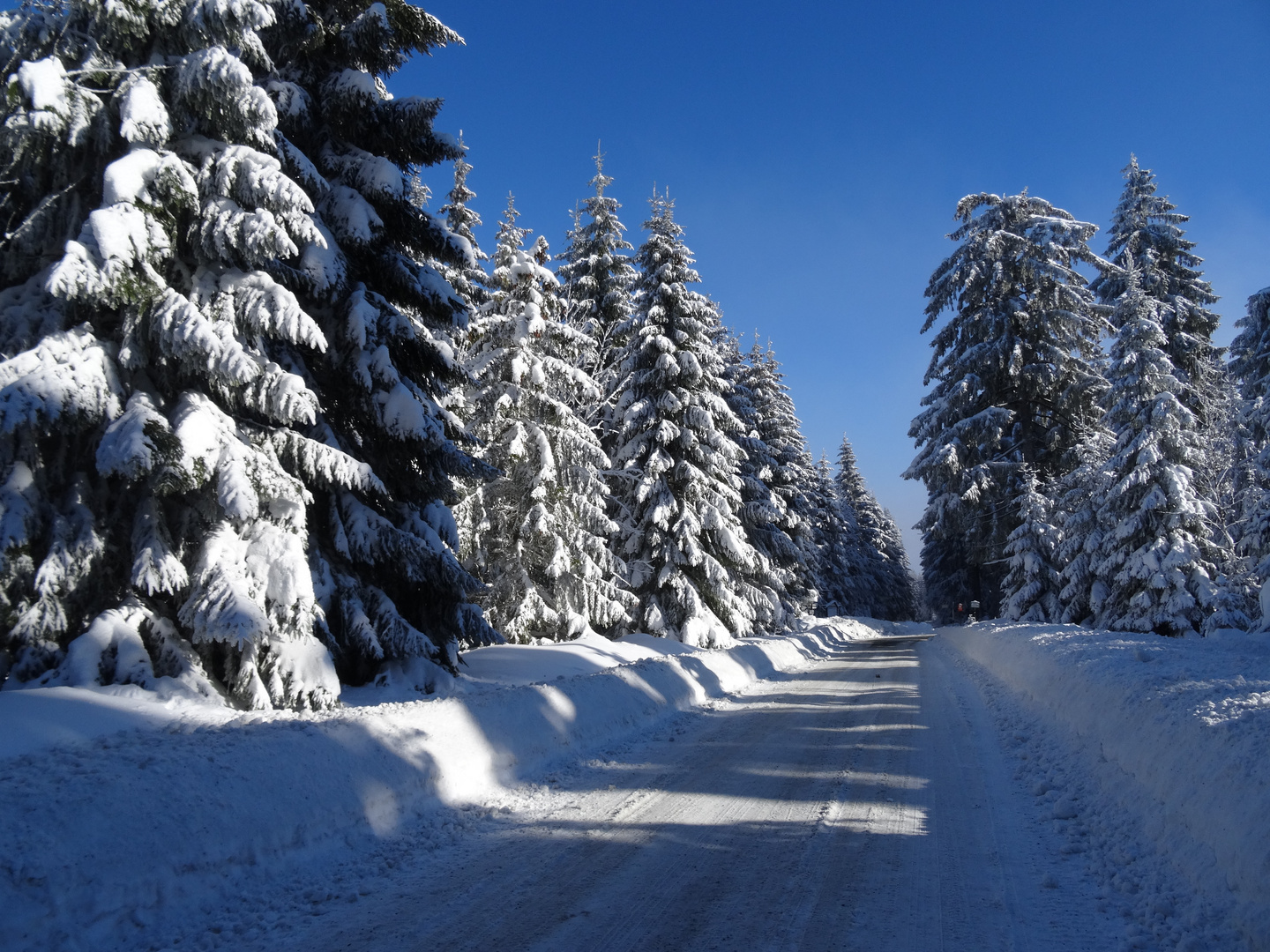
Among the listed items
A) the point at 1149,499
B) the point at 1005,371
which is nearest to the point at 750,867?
the point at 1149,499

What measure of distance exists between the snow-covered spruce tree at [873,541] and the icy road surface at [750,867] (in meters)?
52.3

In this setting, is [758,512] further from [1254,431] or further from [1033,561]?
[1254,431]

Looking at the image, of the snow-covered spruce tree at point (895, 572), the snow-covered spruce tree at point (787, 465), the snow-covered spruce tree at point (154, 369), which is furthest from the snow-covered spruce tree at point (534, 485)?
the snow-covered spruce tree at point (895, 572)

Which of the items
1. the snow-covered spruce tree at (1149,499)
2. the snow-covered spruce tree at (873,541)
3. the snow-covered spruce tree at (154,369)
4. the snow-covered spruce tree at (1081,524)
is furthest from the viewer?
the snow-covered spruce tree at (873,541)

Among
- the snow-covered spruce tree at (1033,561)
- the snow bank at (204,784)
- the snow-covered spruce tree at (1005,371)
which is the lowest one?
the snow bank at (204,784)

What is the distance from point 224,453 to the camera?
7.15m

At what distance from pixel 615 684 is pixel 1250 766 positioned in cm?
703

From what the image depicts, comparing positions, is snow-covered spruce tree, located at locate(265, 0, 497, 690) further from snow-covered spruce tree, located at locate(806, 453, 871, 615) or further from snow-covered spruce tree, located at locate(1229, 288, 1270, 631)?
snow-covered spruce tree, located at locate(806, 453, 871, 615)

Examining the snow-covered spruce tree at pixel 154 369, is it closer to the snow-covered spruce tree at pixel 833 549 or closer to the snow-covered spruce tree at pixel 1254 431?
the snow-covered spruce tree at pixel 1254 431

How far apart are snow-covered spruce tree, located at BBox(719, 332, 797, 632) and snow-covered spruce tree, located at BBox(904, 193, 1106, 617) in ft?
18.1

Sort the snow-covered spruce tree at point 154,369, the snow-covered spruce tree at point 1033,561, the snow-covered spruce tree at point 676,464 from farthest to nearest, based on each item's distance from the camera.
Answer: the snow-covered spruce tree at point 1033,561 → the snow-covered spruce tree at point 676,464 → the snow-covered spruce tree at point 154,369

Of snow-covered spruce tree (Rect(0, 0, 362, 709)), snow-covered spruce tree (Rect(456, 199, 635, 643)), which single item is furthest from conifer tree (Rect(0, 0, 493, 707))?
snow-covered spruce tree (Rect(456, 199, 635, 643))

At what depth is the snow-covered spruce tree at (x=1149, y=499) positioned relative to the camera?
1888 cm

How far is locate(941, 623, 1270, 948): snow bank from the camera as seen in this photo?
147 inches
